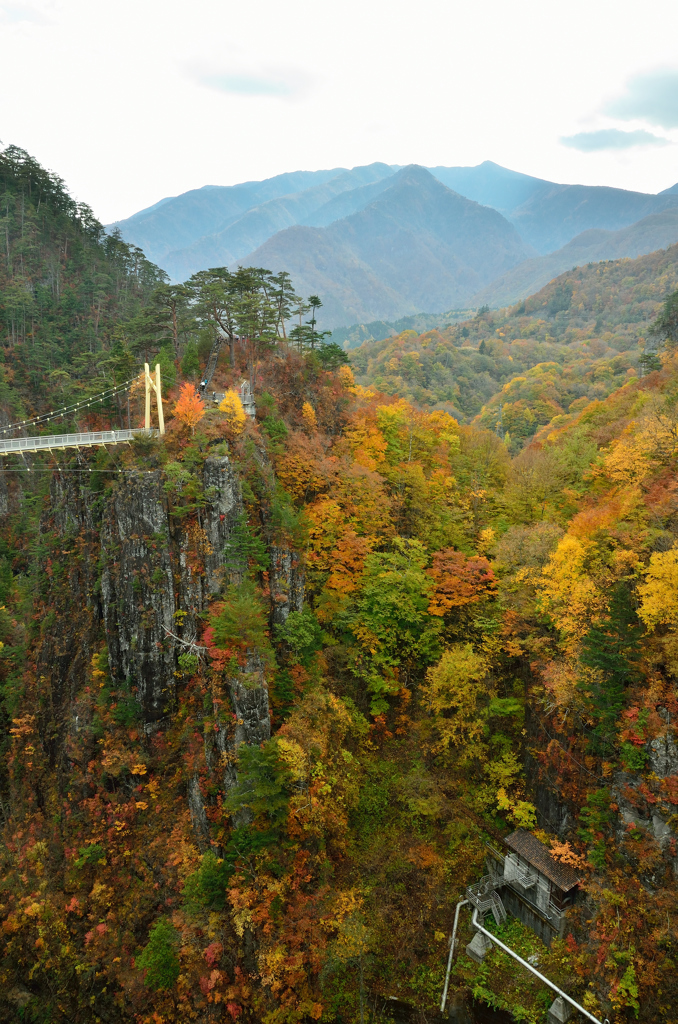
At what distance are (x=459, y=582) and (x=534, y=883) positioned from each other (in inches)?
448

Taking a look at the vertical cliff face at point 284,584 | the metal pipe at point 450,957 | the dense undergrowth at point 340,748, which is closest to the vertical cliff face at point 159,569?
Answer: the dense undergrowth at point 340,748

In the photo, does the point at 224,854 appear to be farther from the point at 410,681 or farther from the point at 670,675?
the point at 670,675

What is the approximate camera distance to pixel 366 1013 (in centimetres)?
1648

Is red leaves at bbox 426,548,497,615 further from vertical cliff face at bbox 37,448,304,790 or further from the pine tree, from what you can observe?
vertical cliff face at bbox 37,448,304,790

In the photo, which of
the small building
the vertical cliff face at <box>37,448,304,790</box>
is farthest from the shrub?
the small building

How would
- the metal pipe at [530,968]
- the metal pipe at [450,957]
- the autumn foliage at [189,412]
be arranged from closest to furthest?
the metal pipe at [530,968]
the metal pipe at [450,957]
the autumn foliage at [189,412]

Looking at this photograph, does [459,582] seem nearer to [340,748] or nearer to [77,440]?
[340,748]

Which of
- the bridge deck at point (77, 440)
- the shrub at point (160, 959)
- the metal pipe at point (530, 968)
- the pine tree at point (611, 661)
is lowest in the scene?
the shrub at point (160, 959)

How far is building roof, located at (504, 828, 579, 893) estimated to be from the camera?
1692cm

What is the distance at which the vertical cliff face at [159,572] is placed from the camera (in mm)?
21422

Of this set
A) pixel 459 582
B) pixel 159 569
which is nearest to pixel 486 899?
pixel 459 582

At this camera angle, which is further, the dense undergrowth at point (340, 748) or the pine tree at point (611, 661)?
the pine tree at point (611, 661)

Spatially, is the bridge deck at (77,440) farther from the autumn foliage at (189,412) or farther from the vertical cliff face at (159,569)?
the vertical cliff face at (159,569)

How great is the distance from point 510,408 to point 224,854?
66877mm
